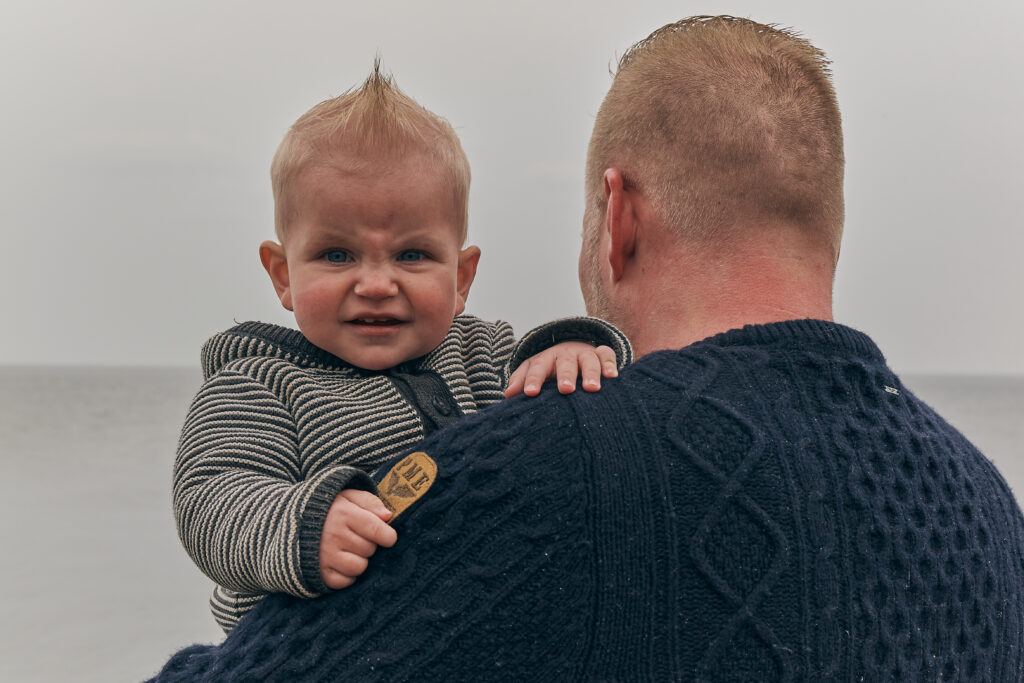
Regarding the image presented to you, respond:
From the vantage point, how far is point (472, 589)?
1271 mm

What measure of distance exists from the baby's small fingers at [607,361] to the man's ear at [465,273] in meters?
0.58

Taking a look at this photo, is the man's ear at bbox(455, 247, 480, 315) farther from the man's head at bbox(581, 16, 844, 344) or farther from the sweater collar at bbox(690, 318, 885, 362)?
the sweater collar at bbox(690, 318, 885, 362)

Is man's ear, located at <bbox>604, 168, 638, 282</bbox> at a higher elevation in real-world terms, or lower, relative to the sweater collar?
higher

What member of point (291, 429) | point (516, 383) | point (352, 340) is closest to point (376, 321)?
point (352, 340)

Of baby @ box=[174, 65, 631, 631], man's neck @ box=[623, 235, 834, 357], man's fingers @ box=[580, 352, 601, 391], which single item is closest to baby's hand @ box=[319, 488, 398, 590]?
baby @ box=[174, 65, 631, 631]

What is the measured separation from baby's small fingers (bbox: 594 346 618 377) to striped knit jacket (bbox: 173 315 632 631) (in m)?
0.05

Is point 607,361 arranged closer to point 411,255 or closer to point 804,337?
point 804,337

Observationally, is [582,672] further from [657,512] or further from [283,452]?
[283,452]

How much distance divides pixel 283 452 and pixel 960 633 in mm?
1081

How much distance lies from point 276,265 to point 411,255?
310 millimetres

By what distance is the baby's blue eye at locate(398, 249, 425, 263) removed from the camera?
196 cm

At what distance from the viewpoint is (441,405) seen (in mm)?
1915

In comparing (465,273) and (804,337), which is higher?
(465,273)

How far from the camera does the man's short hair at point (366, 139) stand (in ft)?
6.29
